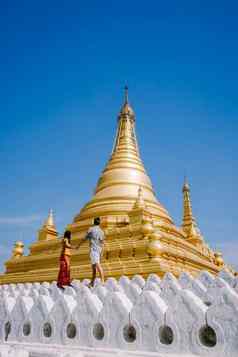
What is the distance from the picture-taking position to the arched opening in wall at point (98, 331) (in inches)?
168

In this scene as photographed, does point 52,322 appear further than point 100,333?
Yes

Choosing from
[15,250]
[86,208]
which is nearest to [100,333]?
[86,208]

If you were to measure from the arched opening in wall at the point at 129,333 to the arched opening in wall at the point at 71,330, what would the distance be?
83 centimetres

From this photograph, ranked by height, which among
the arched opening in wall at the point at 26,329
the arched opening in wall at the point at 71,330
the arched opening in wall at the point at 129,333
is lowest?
the arched opening in wall at the point at 129,333

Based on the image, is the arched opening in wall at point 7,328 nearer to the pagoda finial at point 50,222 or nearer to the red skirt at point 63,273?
the red skirt at point 63,273

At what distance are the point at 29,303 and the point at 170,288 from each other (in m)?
2.36

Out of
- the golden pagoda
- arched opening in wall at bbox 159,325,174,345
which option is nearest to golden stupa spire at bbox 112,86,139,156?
the golden pagoda

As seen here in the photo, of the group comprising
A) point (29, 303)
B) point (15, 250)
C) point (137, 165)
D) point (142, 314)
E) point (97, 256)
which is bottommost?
point (142, 314)

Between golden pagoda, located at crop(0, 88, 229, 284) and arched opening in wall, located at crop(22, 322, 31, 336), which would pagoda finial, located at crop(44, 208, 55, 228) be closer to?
golden pagoda, located at crop(0, 88, 229, 284)

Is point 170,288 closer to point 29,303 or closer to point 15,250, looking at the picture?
point 29,303

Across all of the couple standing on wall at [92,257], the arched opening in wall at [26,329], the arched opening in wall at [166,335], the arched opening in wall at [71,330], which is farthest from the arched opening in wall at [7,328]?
the arched opening in wall at [166,335]

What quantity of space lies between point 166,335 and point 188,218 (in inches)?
985

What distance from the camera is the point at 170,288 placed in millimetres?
5723

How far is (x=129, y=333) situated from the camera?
4062mm
